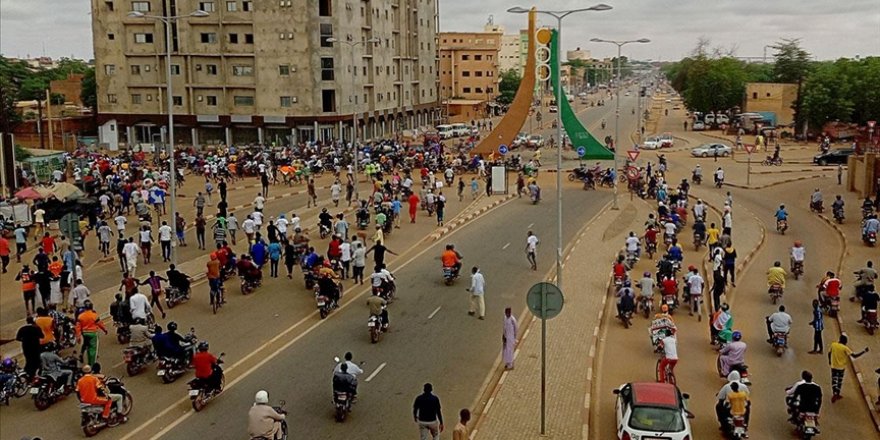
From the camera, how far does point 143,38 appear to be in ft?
230

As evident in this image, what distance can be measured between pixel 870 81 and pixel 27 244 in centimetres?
6400

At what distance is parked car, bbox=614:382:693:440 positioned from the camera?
1262 cm

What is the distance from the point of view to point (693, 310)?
21.4 meters

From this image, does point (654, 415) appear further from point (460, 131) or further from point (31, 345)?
point (460, 131)

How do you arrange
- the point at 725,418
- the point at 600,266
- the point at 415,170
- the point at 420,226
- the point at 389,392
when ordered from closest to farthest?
1. the point at 725,418
2. the point at 389,392
3. the point at 600,266
4. the point at 420,226
5. the point at 415,170

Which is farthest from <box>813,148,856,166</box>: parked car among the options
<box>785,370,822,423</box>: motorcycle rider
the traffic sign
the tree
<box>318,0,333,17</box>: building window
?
the tree

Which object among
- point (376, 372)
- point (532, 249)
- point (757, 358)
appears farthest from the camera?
point (532, 249)

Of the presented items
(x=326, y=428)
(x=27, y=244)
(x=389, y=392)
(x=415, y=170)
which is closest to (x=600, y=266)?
(x=389, y=392)

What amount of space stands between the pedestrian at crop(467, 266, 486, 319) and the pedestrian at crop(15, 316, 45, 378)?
9.69m

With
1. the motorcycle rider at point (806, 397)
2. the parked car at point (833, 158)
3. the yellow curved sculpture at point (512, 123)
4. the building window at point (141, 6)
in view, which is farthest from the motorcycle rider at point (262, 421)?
the building window at point (141, 6)

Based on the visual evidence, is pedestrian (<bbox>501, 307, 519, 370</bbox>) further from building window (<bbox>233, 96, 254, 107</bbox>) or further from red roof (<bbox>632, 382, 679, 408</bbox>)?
building window (<bbox>233, 96, 254, 107</bbox>)

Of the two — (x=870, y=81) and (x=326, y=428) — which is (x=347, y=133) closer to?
(x=870, y=81)

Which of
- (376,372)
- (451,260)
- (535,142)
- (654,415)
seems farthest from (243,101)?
(654,415)

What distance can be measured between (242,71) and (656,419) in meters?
61.5
